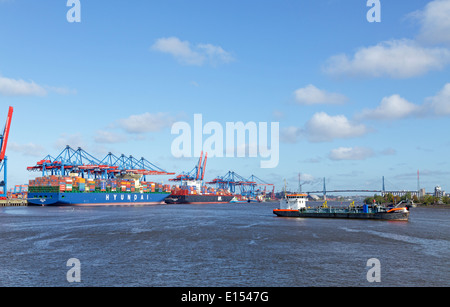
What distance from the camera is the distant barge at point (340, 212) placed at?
267 feet

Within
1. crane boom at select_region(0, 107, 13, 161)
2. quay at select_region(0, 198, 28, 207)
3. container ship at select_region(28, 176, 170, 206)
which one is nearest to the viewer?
crane boom at select_region(0, 107, 13, 161)

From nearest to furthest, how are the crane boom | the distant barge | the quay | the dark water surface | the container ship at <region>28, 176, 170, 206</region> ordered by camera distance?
the dark water surface → the distant barge → the crane boom → the container ship at <region>28, 176, 170, 206</region> → the quay

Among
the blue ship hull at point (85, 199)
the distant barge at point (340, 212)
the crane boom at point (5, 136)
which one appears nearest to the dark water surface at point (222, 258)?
the distant barge at point (340, 212)

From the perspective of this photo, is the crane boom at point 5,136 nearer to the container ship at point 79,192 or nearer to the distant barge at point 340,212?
the container ship at point 79,192

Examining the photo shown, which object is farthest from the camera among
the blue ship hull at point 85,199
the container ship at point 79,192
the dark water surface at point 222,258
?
the container ship at point 79,192

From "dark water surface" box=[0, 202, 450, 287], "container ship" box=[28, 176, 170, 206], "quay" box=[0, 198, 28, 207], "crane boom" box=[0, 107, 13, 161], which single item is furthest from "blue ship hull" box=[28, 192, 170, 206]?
"dark water surface" box=[0, 202, 450, 287]

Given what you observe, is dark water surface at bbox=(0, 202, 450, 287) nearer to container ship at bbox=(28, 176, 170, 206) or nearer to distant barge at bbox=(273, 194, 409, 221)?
distant barge at bbox=(273, 194, 409, 221)

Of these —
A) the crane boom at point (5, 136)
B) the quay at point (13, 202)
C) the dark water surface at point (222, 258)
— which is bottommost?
the quay at point (13, 202)

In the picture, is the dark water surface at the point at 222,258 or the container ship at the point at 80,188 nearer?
the dark water surface at the point at 222,258

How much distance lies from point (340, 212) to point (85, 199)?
385ft

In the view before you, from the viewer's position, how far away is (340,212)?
8744 cm

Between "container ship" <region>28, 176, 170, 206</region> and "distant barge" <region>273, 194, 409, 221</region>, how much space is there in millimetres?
103451

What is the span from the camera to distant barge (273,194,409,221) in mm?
81250
